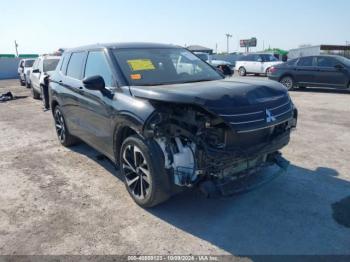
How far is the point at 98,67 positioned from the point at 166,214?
2288mm

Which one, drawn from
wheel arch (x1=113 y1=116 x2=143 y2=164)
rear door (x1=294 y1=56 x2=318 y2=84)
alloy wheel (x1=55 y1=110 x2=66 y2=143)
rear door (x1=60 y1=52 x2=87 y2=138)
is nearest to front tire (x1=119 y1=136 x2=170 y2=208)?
wheel arch (x1=113 y1=116 x2=143 y2=164)

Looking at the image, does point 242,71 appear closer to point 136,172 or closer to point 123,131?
point 123,131

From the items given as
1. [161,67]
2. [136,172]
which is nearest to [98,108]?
[161,67]

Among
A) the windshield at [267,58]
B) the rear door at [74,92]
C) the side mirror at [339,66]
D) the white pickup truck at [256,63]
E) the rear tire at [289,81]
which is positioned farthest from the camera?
the windshield at [267,58]

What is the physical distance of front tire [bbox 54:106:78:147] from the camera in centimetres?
650

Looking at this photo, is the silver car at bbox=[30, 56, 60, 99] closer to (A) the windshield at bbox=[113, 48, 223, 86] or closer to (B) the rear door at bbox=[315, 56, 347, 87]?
(A) the windshield at bbox=[113, 48, 223, 86]

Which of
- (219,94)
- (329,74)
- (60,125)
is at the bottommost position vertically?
(60,125)

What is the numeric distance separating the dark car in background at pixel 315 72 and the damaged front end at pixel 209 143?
1140cm

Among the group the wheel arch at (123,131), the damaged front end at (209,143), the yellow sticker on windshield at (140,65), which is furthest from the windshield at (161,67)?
the damaged front end at (209,143)

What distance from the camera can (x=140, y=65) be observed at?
14.9ft

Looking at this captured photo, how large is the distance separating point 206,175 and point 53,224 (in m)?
1.80

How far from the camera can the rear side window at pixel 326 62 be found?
1387cm

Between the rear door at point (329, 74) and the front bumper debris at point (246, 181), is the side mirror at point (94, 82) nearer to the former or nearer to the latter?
the front bumper debris at point (246, 181)

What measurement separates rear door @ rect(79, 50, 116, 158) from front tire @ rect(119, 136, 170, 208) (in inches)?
18.5
